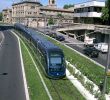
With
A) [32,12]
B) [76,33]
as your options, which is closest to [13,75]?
[76,33]

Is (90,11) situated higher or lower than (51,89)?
higher

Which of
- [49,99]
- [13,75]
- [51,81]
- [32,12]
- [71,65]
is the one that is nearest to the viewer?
[49,99]

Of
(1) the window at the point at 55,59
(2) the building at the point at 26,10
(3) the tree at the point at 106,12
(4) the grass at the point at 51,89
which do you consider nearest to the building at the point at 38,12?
(2) the building at the point at 26,10

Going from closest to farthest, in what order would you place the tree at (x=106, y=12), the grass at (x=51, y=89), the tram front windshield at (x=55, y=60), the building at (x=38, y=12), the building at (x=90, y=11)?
the grass at (x=51, y=89) < the tram front windshield at (x=55, y=60) < the tree at (x=106, y=12) < the building at (x=90, y=11) < the building at (x=38, y=12)

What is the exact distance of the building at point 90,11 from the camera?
301ft

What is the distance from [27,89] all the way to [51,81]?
4.53 meters

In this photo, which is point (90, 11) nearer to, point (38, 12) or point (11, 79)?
point (11, 79)

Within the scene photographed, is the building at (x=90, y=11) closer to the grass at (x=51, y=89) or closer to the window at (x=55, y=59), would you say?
the grass at (x=51, y=89)

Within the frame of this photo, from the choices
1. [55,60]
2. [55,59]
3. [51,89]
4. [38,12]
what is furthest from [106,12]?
[38,12]

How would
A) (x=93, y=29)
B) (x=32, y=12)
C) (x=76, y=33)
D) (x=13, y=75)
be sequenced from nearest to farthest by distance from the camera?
(x=13, y=75) < (x=93, y=29) < (x=76, y=33) < (x=32, y=12)

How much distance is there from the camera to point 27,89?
3016cm

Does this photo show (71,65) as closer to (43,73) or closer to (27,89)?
(43,73)

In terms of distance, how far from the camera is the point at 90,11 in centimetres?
9362

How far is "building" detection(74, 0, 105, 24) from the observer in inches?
3607
